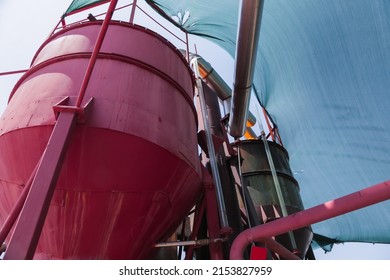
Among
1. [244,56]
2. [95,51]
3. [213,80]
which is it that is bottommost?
[95,51]

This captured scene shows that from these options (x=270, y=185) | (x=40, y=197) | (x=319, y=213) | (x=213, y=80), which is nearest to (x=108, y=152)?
(x=40, y=197)

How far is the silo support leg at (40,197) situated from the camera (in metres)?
1.92

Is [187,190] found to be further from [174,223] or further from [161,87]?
[161,87]

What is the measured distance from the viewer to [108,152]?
9.12 ft

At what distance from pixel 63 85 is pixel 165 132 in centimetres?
100

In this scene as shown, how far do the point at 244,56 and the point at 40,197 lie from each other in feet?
8.07

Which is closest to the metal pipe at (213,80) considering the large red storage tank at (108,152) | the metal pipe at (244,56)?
the metal pipe at (244,56)

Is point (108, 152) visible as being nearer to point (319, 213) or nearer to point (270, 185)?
point (319, 213)

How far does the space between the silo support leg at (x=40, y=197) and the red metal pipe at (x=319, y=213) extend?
1.63m

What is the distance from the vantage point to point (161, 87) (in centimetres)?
346

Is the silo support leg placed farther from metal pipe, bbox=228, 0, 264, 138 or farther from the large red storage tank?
metal pipe, bbox=228, 0, 264, 138

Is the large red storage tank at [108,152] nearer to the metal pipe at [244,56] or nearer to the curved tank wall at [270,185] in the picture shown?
Answer: the metal pipe at [244,56]
